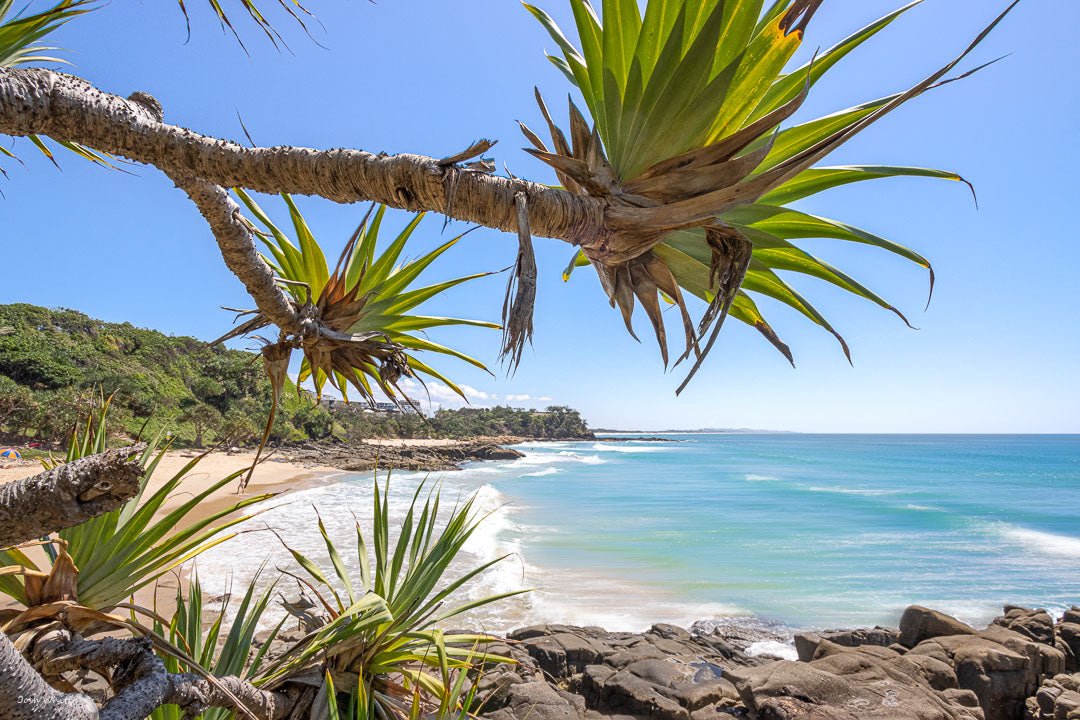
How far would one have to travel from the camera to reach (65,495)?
602 mm

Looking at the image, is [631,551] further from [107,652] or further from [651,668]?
[107,652]

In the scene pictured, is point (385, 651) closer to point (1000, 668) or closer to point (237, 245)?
point (237, 245)

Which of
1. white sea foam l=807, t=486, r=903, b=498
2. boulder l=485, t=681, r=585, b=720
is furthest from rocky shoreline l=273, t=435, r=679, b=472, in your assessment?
white sea foam l=807, t=486, r=903, b=498

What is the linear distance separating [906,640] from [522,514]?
12224mm

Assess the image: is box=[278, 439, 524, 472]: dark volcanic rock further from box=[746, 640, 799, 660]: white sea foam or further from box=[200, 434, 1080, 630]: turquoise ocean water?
box=[746, 640, 799, 660]: white sea foam

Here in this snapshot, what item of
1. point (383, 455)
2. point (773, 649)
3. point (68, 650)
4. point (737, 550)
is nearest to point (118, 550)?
point (68, 650)

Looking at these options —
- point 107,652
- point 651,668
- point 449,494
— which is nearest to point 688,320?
point 107,652

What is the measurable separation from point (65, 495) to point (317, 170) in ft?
2.15

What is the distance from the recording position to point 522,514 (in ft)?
59.3

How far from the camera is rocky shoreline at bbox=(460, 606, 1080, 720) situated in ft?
16.3

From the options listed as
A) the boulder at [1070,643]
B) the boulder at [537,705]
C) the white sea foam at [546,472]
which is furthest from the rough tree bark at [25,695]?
the white sea foam at [546,472]

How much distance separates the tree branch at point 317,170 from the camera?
952mm

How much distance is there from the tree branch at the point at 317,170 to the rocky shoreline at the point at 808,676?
13.7 ft

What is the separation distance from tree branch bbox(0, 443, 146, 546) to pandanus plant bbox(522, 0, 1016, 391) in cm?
76
